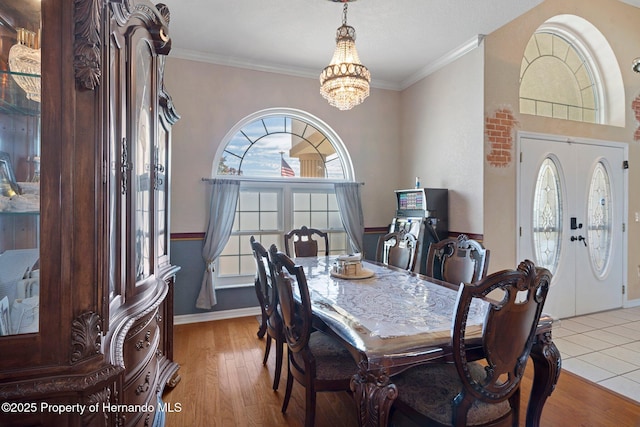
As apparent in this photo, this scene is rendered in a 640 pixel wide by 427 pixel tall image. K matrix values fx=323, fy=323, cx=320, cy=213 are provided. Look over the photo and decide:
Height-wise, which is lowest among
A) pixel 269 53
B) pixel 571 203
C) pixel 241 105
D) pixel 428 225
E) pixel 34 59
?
pixel 428 225

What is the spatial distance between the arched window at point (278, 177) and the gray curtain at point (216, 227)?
198 millimetres

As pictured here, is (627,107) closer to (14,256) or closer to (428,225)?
(428,225)

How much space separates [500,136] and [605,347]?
2.21m

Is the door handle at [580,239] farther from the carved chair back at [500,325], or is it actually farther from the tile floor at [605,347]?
the carved chair back at [500,325]

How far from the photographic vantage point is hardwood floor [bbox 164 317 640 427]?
6.42 feet

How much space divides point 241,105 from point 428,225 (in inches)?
104

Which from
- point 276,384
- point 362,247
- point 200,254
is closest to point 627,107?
point 362,247

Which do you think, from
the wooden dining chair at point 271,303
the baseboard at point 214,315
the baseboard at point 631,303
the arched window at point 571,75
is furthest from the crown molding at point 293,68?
the baseboard at point 631,303

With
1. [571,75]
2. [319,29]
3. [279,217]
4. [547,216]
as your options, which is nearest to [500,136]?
[547,216]

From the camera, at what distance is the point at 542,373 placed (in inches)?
58.9

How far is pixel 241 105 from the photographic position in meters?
3.96

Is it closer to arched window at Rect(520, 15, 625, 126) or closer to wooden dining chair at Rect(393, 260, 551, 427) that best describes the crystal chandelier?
wooden dining chair at Rect(393, 260, 551, 427)

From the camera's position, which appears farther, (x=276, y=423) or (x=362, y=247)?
(x=362, y=247)

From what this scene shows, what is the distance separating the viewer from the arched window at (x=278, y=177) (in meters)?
4.04
